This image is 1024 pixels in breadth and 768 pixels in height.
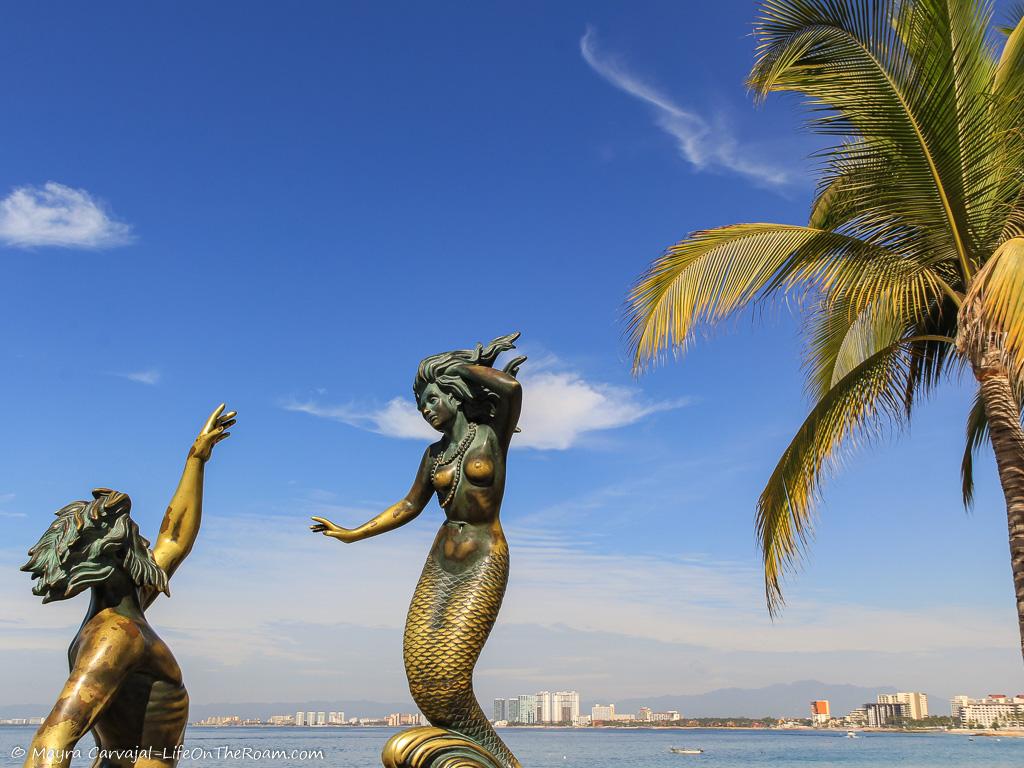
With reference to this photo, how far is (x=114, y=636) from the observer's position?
9.45 feet

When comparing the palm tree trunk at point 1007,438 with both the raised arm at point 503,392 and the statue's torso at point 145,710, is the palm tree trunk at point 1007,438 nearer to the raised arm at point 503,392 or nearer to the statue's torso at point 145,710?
the raised arm at point 503,392

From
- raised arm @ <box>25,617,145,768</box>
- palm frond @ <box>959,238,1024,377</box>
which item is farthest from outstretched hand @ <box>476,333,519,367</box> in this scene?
palm frond @ <box>959,238,1024,377</box>

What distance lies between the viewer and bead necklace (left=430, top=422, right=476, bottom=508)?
13.7 feet

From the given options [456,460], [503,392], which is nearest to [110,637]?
[456,460]

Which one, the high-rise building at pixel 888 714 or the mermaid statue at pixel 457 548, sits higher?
A: the mermaid statue at pixel 457 548

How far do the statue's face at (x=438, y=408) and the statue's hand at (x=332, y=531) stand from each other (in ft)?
2.27

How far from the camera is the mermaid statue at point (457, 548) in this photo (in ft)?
12.8

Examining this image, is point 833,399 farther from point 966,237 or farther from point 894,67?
point 894,67

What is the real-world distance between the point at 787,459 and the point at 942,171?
2.79 m

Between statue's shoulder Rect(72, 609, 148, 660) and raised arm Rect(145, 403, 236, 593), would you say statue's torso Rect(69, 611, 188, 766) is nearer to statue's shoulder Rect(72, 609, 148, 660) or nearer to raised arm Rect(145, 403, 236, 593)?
statue's shoulder Rect(72, 609, 148, 660)

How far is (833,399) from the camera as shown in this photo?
8.22 metres

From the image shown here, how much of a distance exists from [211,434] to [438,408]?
3.44 feet

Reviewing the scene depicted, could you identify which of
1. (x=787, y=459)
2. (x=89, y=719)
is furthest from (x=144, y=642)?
A: (x=787, y=459)

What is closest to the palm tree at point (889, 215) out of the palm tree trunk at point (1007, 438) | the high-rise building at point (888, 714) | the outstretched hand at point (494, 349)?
the palm tree trunk at point (1007, 438)
